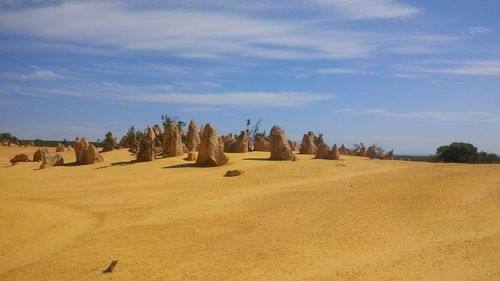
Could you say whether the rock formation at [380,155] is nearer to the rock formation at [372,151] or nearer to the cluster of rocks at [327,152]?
the rock formation at [372,151]

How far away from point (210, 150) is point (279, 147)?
12.9ft

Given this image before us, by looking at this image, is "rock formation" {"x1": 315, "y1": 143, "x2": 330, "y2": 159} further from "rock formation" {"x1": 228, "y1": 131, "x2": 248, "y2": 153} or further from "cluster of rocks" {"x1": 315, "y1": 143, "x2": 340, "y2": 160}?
"rock formation" {"x1": 228, "y1": 131, "x2": 248, "y2": 153}

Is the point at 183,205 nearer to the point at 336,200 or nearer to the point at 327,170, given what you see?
the point at 336,200

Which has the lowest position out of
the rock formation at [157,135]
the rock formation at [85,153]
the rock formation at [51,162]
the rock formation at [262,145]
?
the rock formation at [51,162]

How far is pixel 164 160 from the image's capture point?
96.7ft

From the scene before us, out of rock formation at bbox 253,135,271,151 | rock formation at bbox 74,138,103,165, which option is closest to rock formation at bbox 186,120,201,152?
rock formation at bbox 253,135,271,151

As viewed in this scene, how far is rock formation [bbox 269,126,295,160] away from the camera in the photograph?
27498 mm

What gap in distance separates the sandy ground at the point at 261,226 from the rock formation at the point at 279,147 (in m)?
3.66

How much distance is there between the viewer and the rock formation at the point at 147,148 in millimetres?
29612

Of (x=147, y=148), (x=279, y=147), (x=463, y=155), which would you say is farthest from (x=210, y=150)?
(x=463, y=155)

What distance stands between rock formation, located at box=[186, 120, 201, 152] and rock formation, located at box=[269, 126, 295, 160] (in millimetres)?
7938

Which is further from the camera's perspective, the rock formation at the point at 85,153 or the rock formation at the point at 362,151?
the rock formation at the point at 362,151

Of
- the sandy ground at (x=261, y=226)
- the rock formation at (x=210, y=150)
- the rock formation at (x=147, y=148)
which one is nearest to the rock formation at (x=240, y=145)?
the rock formation at (x=147, y=148)

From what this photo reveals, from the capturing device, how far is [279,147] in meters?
27.6
